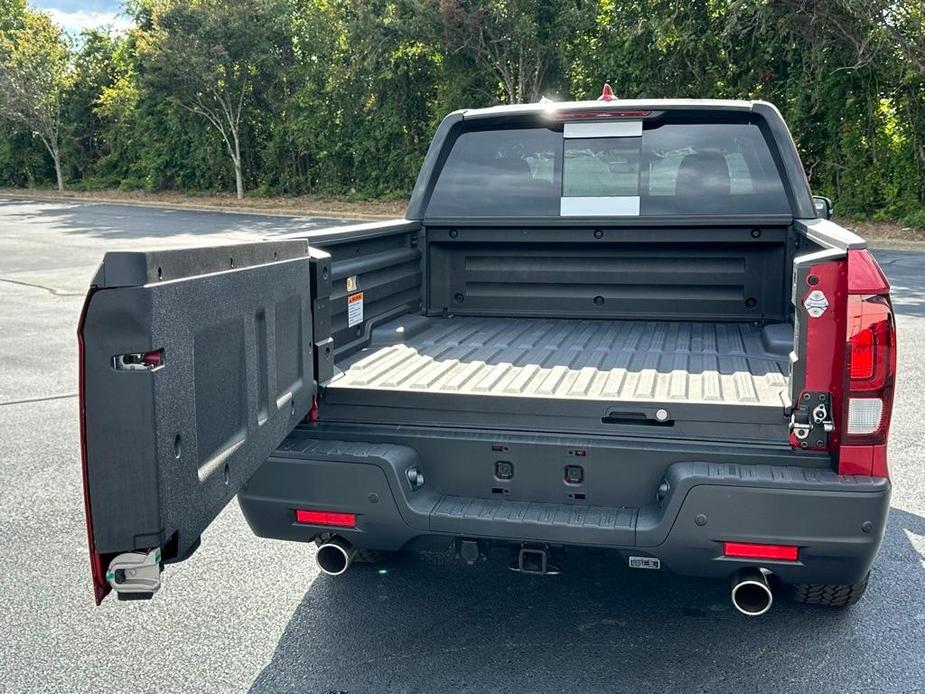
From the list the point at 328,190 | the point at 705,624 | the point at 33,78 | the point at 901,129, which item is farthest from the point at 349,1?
the point at 705,624

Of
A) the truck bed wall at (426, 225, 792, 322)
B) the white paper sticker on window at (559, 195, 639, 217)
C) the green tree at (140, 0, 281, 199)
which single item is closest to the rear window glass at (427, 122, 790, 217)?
the white paper sticker on window at (559, 195, 639, 217)

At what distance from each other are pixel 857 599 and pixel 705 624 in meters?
0.57

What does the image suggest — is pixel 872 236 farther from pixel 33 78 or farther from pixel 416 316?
pixel 33 78

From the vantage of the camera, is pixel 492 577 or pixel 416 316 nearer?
pixel 492 577

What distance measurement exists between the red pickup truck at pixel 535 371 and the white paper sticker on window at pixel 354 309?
0.6 inches

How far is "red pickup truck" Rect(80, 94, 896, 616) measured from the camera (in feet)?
6.94

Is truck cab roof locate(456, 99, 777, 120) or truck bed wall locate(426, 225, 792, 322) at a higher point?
truck cab roof locate(456, 99, 777, 120)

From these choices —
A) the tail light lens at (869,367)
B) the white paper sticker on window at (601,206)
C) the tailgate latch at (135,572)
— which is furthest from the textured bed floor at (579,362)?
the tailgate latch at (135,572)

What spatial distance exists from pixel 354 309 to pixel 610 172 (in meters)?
1.60

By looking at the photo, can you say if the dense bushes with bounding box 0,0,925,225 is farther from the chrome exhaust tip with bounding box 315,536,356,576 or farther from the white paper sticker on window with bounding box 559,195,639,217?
the chrome exhaust tip with bounding box 315,536,356,576

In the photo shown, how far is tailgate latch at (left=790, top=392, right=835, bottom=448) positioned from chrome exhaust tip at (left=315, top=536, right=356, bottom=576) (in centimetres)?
160

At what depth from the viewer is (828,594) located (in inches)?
133

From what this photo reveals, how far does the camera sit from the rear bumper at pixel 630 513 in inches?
108

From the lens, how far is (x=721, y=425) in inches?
115
